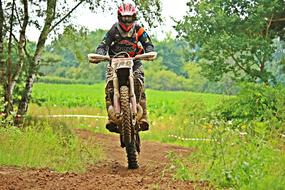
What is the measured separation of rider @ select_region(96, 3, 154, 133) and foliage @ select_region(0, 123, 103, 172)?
99 cm

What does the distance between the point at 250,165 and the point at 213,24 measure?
841 inches

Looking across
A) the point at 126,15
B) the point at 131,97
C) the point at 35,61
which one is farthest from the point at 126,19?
the point at 35,61

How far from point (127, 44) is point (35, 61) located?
20.6 ft

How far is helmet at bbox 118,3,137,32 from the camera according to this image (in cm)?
975

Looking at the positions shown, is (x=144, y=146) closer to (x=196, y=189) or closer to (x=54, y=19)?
(x=54, y=19)

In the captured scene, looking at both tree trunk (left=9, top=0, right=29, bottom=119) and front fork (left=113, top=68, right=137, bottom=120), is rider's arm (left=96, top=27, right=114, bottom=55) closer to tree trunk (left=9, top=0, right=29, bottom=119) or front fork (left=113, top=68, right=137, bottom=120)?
front fork (left=113, top=68, right=137, bottom=120)

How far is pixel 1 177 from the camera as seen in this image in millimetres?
7648

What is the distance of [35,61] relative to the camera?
15719 millimetres

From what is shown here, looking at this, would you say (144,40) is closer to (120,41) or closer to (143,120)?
(120,41)

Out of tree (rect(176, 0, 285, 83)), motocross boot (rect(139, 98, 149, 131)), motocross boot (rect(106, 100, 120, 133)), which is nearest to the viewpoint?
motocross boot (rect(106, 100, 120, 133))

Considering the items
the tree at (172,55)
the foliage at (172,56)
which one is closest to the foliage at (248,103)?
the tree at (172,55)

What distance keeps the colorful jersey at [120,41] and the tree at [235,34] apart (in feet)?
55.6

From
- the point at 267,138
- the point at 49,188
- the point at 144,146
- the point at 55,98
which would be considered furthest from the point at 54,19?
the point at 55,98

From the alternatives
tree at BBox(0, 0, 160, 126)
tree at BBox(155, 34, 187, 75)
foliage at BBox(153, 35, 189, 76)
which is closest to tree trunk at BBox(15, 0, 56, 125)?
tree at BBox(0, 0, 160, 126)
